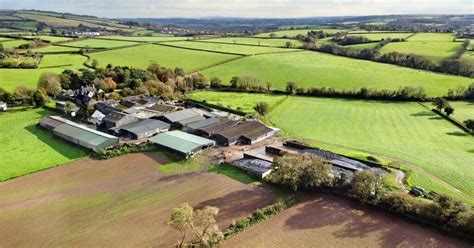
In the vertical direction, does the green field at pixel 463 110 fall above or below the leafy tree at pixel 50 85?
below

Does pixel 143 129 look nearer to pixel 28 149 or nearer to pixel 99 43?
pixel 28 149

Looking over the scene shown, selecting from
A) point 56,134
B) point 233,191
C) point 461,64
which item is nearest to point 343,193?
point 233,191

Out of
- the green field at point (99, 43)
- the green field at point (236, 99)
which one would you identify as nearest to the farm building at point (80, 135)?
the green field at point (236, 99)

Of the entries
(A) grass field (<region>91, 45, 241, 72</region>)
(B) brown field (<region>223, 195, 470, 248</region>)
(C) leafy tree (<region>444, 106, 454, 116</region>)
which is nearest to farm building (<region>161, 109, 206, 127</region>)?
(B) brown field (<region>223, 195, 470, 248</region>)

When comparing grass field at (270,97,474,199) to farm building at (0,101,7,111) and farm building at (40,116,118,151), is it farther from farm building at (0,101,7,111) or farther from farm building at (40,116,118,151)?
farm building at (0,101,7,111)

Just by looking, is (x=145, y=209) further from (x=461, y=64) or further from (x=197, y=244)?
(x=461, y=64)

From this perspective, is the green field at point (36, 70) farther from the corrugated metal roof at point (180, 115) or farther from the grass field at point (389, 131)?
the grass field at point (389, 131)

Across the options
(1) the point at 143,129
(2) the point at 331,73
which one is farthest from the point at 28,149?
(2) the point at 331,73
